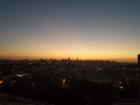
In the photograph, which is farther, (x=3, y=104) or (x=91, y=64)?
(x=91, y=64)

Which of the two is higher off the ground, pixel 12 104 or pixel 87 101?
pixel 12 104

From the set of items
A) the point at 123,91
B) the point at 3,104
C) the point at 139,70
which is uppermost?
the point at 139,70

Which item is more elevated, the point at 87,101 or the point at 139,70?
the point at 139,70

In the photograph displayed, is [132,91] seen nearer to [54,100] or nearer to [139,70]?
[54,100]

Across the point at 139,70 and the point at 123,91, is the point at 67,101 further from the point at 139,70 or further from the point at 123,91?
the point at 123,91

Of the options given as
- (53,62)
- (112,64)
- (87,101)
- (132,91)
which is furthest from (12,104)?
(53,62)

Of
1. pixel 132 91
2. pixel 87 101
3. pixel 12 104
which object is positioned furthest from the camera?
pixel 132 91

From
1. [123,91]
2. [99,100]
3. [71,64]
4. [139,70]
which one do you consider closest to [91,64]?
[71,64]

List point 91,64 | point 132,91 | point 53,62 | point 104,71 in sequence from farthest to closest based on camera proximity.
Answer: point 53,62, point 91,64, point 104,71, point 132,91

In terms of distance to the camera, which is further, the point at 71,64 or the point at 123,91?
the point at 71,64

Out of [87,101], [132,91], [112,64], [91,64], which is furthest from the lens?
[91,64]
